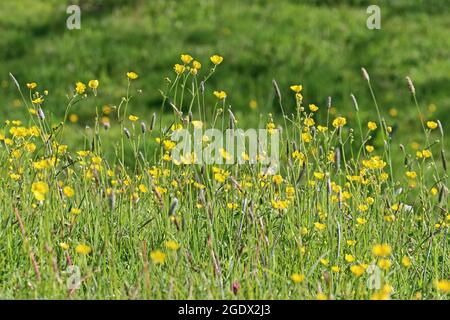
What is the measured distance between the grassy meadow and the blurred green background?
0.03m

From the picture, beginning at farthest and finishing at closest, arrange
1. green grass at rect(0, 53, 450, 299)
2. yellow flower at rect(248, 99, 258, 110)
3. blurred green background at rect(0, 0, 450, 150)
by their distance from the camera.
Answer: blurred green background at rect(0, 0, 450, 150)
yellow flower at rect(248, 99, 258, 110)
green grass at rect(0, 53, 450, 299)

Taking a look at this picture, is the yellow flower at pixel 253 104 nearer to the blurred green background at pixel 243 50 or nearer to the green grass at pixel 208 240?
the blurred green background at pixel 243 50

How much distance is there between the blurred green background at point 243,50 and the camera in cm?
873

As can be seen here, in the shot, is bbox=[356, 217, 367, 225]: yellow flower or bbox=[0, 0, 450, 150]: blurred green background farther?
bbox=[0, 0, 450, 150]: blurred green background

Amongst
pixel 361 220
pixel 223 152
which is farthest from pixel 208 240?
pixel 361 220

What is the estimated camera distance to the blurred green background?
8.73 metres

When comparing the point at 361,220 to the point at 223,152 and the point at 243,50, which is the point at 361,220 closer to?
the point at 223,152

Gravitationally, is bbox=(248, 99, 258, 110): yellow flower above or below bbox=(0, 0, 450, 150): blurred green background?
below

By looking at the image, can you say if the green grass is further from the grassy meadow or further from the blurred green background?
the blurred green background

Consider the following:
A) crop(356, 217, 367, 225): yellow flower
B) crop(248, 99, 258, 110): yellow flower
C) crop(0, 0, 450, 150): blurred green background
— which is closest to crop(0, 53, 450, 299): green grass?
crop(356, 217, 367, 225): yellow flower

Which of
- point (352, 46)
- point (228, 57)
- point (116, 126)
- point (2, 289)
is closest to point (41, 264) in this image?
point (2, 289)

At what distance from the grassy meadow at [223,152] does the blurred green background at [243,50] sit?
0.09 feet

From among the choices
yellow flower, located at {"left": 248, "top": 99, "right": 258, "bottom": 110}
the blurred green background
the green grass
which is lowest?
the green grass
